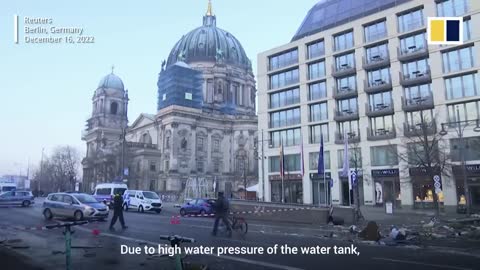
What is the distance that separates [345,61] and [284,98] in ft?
32.3

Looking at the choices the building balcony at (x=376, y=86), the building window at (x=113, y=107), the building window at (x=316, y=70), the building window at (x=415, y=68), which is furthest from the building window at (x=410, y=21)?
the building window at (x=113, y=107)

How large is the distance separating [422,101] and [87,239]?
36759mm

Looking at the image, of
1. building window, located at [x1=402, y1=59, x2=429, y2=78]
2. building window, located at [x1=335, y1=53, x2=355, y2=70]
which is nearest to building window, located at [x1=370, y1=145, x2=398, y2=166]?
building window, located at [x1=402, y1=59, x2=429, y2=78]

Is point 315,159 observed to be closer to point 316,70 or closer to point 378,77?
point 316,70

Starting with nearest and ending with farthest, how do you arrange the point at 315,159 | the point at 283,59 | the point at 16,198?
the point at 16,198 → the point at 315,159 → the point at 283,59

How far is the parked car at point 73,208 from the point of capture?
22297mm

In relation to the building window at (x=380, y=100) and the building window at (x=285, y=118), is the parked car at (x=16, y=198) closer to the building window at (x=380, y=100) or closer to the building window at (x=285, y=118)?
the building window at (x=285, y=118)

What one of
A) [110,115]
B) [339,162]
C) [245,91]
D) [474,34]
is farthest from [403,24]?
[110,115]

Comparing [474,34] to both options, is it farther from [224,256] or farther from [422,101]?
[224,256]

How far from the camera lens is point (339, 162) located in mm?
46594

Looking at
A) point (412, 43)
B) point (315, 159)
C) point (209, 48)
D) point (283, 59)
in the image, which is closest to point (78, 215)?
point (315, 159)

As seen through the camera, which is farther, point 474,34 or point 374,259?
point 474,34

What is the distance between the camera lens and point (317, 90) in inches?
1983

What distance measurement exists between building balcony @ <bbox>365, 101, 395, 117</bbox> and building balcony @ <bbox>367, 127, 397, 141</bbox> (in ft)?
5.61
